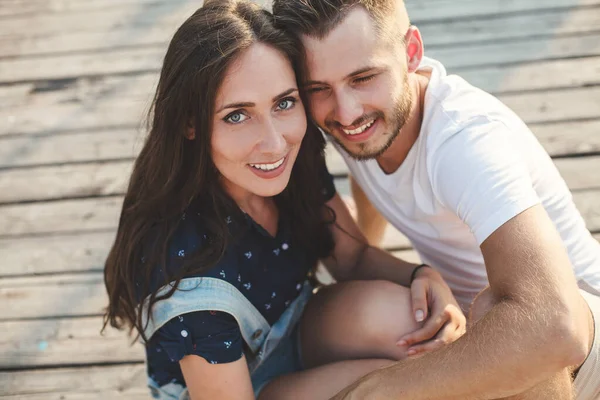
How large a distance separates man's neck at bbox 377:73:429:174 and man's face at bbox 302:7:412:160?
0.12 ft

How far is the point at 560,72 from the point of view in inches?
125

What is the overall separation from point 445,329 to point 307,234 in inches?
18.9

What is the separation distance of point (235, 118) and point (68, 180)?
4.65 feet

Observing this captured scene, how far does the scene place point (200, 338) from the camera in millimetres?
1785

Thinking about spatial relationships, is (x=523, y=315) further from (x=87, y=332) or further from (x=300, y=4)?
(x=87, y=332)

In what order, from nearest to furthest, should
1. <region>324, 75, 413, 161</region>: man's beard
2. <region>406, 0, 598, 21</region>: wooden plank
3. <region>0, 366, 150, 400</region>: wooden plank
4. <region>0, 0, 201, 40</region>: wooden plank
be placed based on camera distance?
<region>324, 75, 413, 161</region>: man's beard, <region>0, 366, 150, 400</region>: wooden plank, <region>406, 0, 598, 21</region>: wooden plank, <region>0, 0, 201, 40</region>: wooden plank

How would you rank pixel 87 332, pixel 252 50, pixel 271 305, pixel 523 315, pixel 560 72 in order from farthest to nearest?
1. pixel 560 72
2. pixel 87 332
3. pixel 271 305
4. pixel 252 50
5. pixel 523 315

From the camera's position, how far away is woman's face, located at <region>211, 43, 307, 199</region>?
1.73 meters

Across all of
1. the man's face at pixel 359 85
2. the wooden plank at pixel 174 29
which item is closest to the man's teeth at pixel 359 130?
the man's face at pixel 359 85

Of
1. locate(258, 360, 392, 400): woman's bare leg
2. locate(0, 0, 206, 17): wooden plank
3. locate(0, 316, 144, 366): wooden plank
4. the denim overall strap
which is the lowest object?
locate(0, 316, 144, 366): wooden plank

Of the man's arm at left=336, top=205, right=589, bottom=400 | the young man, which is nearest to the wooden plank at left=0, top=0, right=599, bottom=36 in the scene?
the young man

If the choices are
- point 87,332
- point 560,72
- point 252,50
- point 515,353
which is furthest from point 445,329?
point 560,72

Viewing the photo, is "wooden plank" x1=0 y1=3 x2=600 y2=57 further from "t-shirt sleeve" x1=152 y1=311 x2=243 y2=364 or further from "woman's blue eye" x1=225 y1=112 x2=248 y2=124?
"t-shirt sleeve" x1=152 y1=311 x2=243 y2=364

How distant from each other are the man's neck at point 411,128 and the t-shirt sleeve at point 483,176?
0.54 feet
